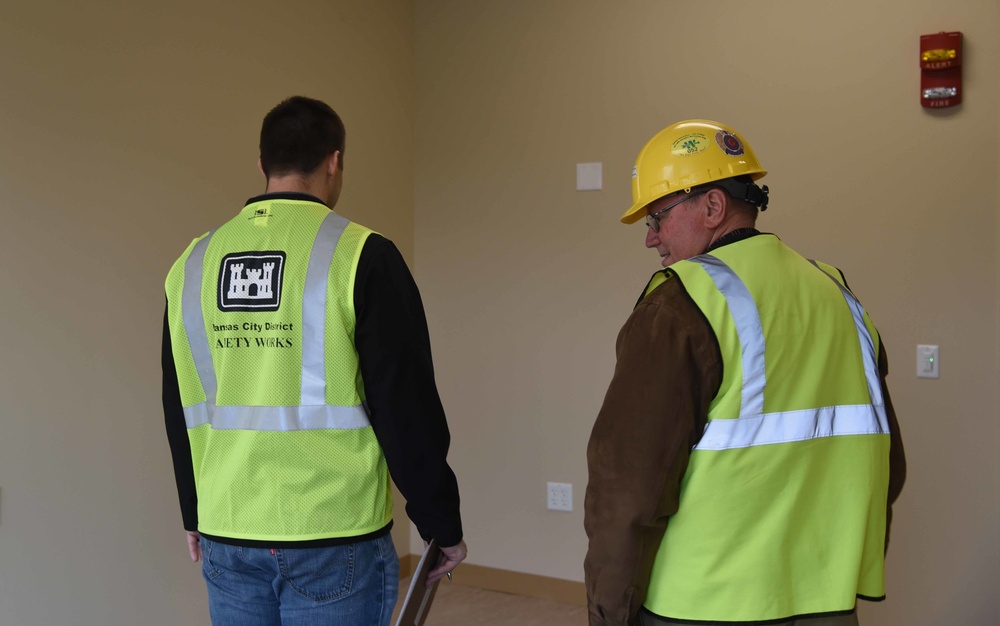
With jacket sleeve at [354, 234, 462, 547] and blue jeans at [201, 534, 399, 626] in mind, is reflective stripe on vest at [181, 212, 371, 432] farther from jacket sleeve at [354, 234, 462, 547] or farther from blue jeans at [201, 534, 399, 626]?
blue jeans at [201, 534, 399, 626]

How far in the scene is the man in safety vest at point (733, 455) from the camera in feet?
4.63

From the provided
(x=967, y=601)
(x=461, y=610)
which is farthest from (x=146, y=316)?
(x=967, y=601)

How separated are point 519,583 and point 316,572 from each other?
2.47 metres

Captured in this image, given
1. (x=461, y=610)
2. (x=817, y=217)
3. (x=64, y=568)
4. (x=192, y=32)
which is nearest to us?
(x=64, y=568)

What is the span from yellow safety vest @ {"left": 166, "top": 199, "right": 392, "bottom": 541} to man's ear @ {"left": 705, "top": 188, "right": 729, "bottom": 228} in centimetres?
61

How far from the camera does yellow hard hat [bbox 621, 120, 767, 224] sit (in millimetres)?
1638

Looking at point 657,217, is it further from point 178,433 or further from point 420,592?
point 178,433

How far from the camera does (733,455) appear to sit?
55.9 inches

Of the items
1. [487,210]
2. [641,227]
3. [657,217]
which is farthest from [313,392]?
[487,210]

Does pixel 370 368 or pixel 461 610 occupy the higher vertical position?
pixel 370 368

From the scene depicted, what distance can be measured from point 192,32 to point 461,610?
2.38m

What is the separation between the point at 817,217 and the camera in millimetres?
3357

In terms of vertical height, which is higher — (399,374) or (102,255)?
(102,255)

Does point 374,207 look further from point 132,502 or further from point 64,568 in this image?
point 64,568
